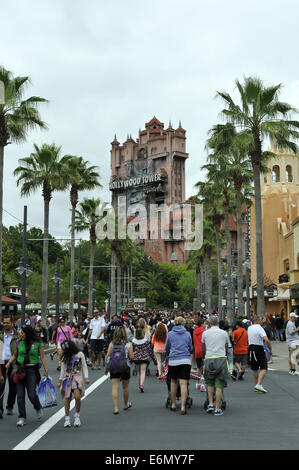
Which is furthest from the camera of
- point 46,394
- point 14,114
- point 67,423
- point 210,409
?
point 14,114

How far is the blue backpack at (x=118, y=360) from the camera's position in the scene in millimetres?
11062

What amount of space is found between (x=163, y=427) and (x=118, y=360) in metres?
2.07

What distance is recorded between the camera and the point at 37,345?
10430mm

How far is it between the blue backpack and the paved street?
2.63 ft

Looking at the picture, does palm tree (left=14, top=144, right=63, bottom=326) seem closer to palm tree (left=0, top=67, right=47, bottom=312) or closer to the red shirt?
palm tree (left=0, top=67, right=47, bottom=312)

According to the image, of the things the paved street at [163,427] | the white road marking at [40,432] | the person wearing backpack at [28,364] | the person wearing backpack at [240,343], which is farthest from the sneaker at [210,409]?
the person wearing backpack at [240,343]

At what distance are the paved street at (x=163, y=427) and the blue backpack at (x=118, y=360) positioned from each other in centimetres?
80

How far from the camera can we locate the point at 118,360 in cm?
1111

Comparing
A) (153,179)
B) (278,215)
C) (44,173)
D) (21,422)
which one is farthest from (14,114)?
(153,179)

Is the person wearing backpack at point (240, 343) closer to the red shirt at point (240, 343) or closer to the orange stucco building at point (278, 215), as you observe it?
the red shirt at point (240, 343)

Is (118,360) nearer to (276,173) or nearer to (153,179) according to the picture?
(276,173)
